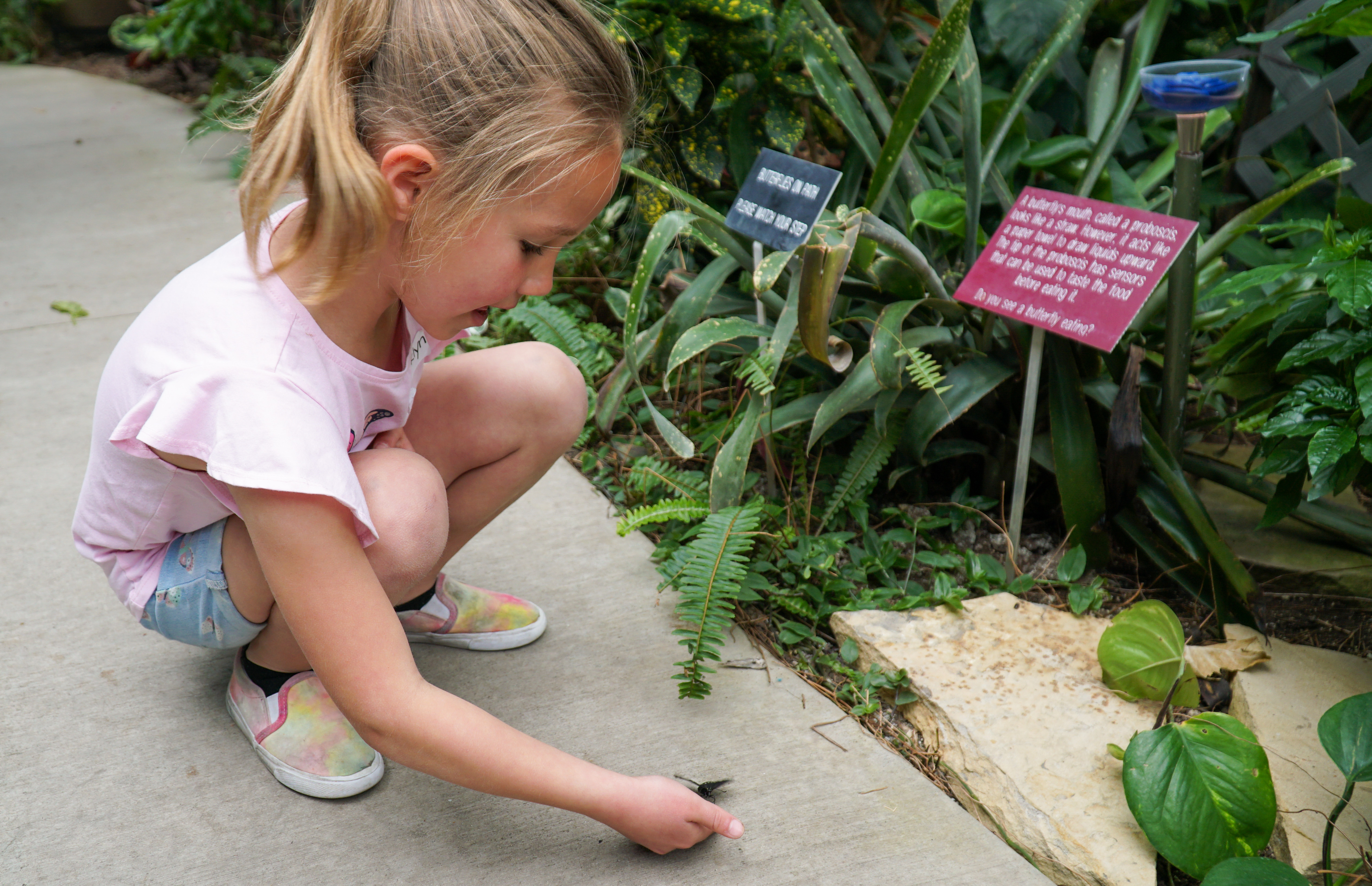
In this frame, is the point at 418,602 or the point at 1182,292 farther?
the point at 1182,292

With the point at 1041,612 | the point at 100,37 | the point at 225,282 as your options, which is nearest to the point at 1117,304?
the point at 1041,612

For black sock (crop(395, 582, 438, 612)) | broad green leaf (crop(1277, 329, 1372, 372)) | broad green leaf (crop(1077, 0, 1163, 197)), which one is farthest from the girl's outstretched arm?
broad green leaf (crop(1077, 0, 1163, 197))

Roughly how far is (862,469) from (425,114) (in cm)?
112

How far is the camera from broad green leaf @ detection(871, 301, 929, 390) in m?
1.73

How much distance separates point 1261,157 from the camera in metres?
2.62

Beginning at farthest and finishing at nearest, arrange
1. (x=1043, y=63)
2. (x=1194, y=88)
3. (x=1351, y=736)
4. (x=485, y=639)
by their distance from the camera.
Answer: (x=1043, y=63)
(x=485, y=639)
(x=1194, y=88)
(x=1351, y=736)

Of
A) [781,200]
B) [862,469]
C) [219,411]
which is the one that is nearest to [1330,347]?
[862,469]

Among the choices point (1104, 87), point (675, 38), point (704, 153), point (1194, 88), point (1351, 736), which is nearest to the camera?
point (1351, 736)

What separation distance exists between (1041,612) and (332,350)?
4.07 feet

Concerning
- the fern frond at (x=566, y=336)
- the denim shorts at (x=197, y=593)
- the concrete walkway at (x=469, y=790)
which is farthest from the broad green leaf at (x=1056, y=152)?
the denim shorts at (x=197, y=593)

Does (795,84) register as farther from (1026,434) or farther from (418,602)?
(418,602)

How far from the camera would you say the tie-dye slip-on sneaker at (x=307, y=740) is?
1.39 metres

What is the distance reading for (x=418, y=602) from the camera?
1646mm

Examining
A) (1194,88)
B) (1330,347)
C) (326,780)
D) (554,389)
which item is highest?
(1194,88)
